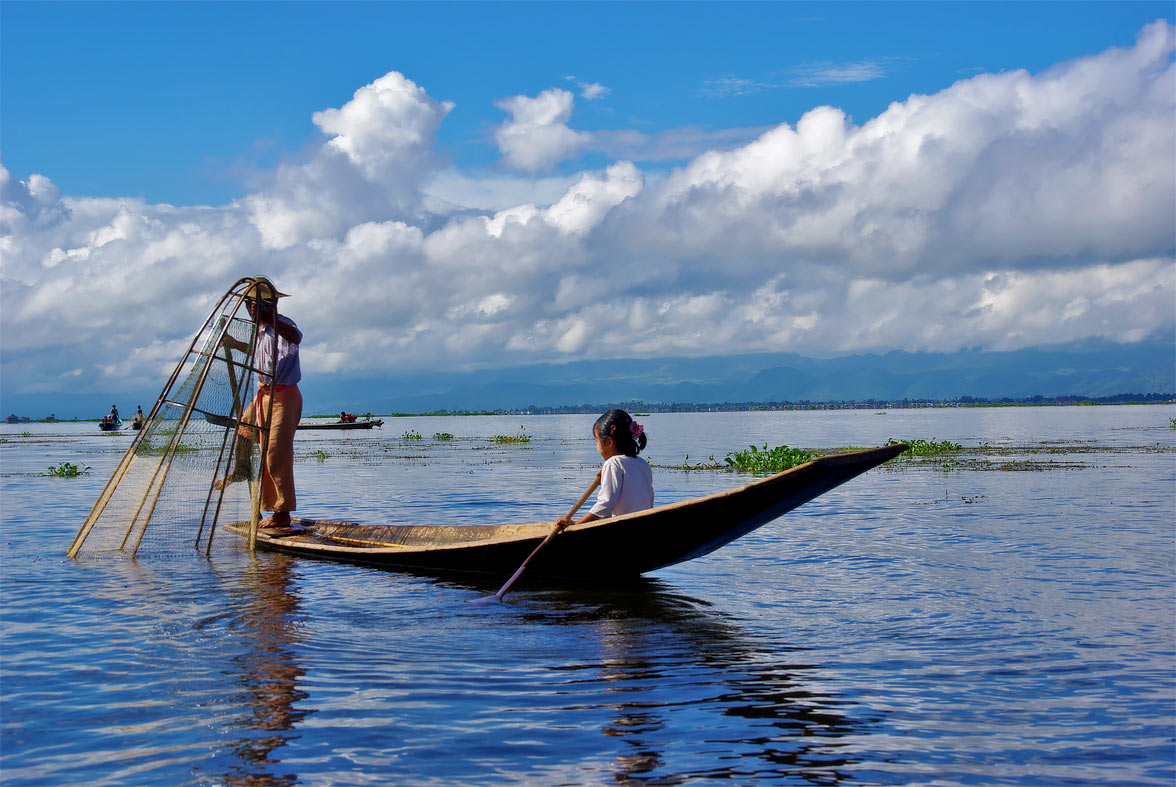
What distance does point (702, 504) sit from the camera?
660 cm

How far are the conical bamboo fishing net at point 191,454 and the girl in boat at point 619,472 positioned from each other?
3.98 metres

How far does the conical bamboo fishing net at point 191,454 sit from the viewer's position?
934 cm

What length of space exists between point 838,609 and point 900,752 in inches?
124

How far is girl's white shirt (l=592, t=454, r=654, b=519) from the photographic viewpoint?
7.38m

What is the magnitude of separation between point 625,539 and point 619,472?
528 mm

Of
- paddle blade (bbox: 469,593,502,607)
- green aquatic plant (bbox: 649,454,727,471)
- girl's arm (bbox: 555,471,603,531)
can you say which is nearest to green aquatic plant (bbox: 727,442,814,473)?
green aquatic plant (bbox: 649,454,727,471)

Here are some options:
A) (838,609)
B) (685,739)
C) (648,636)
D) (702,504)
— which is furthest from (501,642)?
(838,609)

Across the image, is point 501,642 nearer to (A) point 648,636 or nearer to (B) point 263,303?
(A) point 648,636

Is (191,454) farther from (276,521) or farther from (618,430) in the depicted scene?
(618,430)

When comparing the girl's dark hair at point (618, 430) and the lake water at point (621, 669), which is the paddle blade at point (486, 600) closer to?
the lake water at point (621, 669)

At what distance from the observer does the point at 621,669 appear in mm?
5434

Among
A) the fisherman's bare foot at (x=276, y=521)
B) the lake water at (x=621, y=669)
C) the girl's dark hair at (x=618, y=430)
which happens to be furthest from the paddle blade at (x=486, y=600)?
the fisherman's bare foot at (x=276, y=521)

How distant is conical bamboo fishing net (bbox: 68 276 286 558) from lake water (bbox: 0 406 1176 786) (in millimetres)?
407

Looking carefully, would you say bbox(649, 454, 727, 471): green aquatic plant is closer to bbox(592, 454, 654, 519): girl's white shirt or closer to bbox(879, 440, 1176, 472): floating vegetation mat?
bbox(879, 440, 1176, 472): floating vegetation mat
